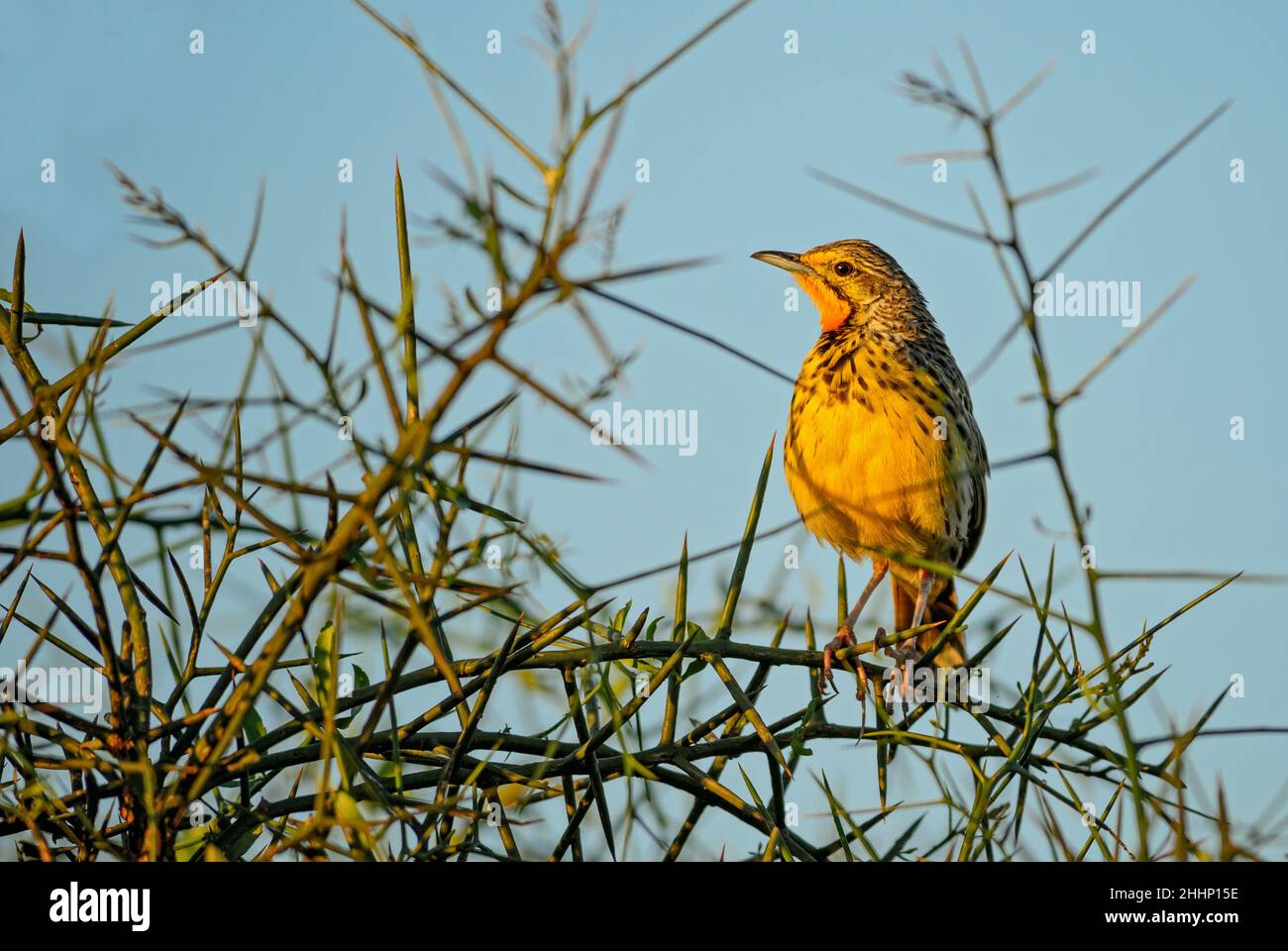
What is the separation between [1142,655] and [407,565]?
973 mm

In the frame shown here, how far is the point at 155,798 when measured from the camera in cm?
113

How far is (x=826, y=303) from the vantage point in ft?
18.0

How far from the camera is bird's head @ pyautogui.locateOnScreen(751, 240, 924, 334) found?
544 centimetres

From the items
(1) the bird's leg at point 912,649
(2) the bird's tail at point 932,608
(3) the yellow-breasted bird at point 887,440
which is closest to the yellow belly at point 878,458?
(3) the yellow-breasted bird at point 887,440

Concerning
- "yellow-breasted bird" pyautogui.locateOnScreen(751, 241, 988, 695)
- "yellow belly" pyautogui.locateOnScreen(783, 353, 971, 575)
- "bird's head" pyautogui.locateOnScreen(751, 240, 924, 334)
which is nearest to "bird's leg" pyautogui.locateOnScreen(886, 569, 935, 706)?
"yellow-breasted bird" pyautogui.locateOnScreen(751, 241, 988, 695)

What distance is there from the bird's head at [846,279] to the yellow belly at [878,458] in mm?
757

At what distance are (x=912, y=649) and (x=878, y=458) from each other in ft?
2.29

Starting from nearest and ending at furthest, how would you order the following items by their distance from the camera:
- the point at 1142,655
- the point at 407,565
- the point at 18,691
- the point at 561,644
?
the point at 18,691 < the point at 407,565 < the point at 561,644 < the point at 1142,655

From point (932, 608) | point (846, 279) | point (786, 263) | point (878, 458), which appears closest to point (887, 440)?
point (878, 458)

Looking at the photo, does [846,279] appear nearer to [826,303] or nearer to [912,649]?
[826,303]

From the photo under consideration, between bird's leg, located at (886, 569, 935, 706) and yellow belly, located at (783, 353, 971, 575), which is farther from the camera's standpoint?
yellow belly, located at (783, 353, 971, 575)

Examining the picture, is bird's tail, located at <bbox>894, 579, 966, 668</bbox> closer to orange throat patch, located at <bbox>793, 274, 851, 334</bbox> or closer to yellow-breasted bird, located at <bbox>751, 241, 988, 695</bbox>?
yellow-breasted bird, located at <bbox>751, 241, 988, 695</bbox>
